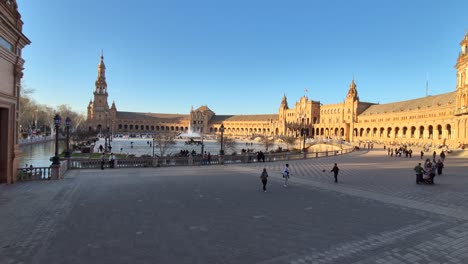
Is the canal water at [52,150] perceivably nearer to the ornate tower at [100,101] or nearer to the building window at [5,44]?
the building window at [5,44]

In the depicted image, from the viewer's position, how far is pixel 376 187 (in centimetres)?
1566

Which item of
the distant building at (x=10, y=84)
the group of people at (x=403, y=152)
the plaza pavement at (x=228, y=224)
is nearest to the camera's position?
the plaza pavement at (x=228, y=224)

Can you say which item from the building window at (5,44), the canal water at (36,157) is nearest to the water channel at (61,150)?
the canal water at (36,157)

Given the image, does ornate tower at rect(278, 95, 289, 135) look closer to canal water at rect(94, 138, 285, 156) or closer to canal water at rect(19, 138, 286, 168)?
canal water at rect(94, 138, 285, 156)

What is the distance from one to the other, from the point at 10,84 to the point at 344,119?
5104 inches

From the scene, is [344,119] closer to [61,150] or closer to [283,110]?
[283,110]

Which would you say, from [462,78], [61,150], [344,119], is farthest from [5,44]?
[344,119]

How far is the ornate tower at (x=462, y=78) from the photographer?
162ft

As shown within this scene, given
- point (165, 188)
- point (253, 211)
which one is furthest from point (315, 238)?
point (165, 188)

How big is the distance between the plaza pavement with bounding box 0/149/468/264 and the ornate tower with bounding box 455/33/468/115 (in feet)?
147

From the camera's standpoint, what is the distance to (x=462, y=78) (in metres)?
51.2

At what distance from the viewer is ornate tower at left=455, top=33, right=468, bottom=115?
4941cm

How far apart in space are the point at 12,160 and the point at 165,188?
7.88 metres

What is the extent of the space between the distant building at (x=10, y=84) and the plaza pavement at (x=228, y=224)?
57.8 inches
